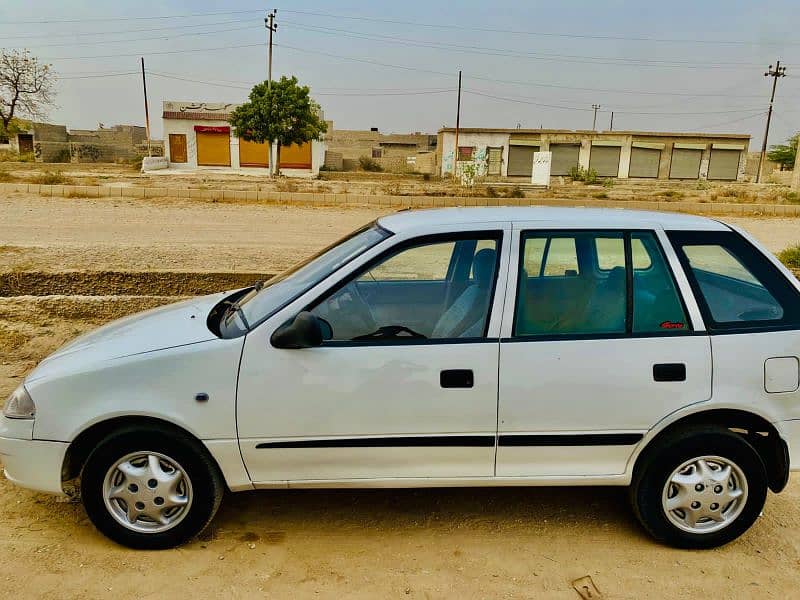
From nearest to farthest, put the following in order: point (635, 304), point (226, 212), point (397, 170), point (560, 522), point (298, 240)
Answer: point (635, 304)
point (560, 522)
point (298, 240)
point (226, 212)
point (397, 170)

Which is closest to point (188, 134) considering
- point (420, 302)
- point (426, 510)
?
point (420, 302)

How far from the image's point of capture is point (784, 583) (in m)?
3.06

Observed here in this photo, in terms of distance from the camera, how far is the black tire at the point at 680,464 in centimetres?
318

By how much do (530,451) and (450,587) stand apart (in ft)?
2.38

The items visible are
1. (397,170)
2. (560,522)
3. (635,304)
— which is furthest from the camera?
(397,170)

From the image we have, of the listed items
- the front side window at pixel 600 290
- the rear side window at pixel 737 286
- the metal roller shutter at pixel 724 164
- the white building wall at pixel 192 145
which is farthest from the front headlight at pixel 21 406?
the metal roller shutter at pixel 724 164

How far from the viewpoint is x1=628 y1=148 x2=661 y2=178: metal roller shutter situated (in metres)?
51.9

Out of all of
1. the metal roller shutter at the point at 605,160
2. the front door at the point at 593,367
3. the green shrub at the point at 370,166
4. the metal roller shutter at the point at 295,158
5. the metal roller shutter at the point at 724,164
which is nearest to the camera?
the front door at the point at 593,367

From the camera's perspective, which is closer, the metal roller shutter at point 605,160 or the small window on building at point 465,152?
the small window on building at point 465,152

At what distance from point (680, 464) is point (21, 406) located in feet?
10.4

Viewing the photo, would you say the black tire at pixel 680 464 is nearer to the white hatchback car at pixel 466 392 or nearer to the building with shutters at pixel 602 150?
the white hatchback car at pixel 466 392

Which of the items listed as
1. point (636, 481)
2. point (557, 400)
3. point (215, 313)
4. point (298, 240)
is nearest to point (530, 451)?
point (557, 400)

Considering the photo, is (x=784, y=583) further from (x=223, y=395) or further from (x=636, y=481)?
(x=223, y=395)

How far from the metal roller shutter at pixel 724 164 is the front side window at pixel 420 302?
56.2 m
